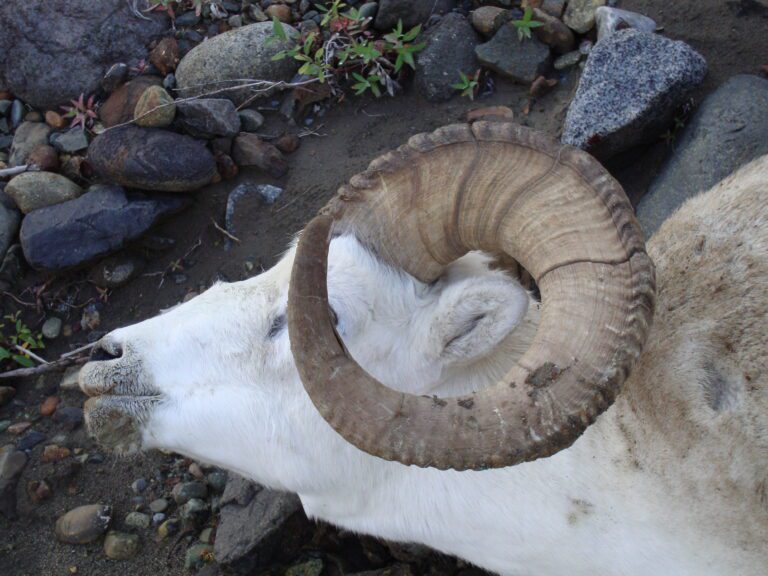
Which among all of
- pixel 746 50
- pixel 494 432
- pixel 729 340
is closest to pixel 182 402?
pixel 494 432

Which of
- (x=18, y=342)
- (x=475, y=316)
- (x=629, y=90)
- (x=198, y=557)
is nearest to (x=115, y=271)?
(x=18, y=342)

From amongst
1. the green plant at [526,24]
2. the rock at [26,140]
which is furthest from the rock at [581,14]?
the rock at [26,140]

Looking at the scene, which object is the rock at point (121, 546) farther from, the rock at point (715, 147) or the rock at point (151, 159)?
the rock at point (715, 147)

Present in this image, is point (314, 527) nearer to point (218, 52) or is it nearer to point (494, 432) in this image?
point (494, 432)

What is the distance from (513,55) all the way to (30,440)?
4.79 m

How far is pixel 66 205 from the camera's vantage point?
6039 mm

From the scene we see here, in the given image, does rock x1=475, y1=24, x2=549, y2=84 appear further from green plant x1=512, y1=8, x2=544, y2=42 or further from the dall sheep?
the dall sheep

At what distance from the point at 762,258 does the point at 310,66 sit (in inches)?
160

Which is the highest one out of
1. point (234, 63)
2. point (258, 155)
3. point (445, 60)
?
point (445, 60)

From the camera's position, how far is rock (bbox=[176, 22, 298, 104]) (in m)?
6.54

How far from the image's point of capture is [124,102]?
6445 millimetres

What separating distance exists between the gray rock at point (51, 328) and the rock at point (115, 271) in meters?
0.43

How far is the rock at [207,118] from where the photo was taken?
20.4 feet

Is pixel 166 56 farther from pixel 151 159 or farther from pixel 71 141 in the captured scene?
pixel 151 159
